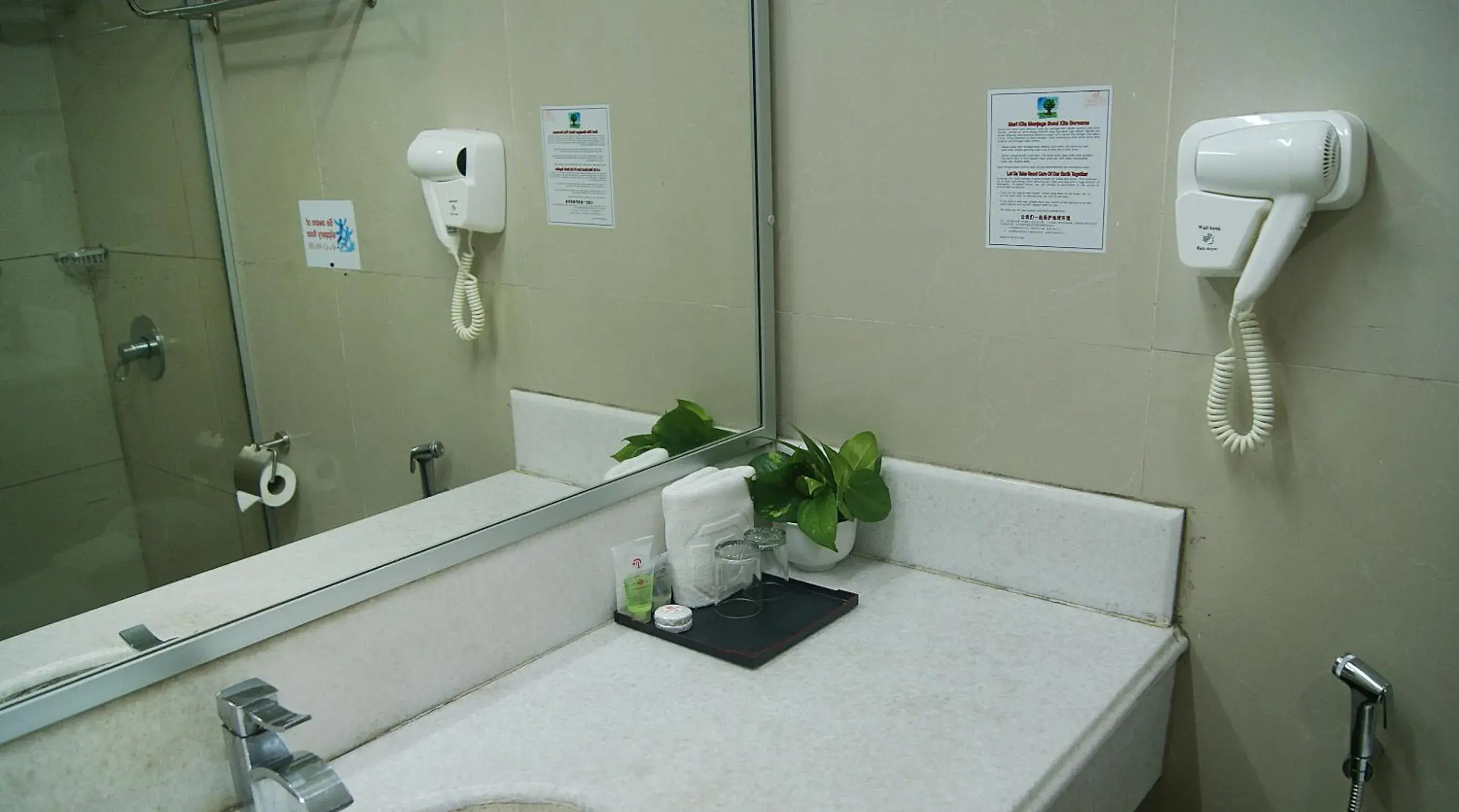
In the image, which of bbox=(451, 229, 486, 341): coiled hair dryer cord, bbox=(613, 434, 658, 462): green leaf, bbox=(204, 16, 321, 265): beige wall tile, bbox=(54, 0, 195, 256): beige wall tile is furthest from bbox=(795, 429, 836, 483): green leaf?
bbox=(54, 0, 195, 256): beige wall tile

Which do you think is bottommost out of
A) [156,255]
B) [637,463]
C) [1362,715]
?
[1362,715]

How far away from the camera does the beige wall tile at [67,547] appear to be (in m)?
0.87

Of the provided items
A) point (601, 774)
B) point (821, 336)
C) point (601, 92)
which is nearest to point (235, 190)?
point (601, 92)

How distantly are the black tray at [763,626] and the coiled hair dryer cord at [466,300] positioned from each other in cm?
42

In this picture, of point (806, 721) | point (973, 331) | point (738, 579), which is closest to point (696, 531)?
point (738, 579)

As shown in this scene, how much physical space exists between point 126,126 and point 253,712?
534 mm

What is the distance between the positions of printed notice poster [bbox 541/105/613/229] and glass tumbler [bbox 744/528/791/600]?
0.49m

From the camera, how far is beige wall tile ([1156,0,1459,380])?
3.45 feet

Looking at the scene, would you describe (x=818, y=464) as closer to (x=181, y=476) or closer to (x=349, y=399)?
(x=349, y=399)

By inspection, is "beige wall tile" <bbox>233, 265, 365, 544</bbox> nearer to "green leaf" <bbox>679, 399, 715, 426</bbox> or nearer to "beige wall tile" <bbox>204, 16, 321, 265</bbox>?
"beige wall tile" <bbox>204, 16, 321, 265</bbox>

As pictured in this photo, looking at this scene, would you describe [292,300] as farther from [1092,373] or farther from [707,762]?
[1092,373]

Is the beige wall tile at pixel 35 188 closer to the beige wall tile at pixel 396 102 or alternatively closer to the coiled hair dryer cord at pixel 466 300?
the beige wall tile at pixel 396 102

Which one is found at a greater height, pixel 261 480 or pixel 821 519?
pixel 261 480

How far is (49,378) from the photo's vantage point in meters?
0.90
